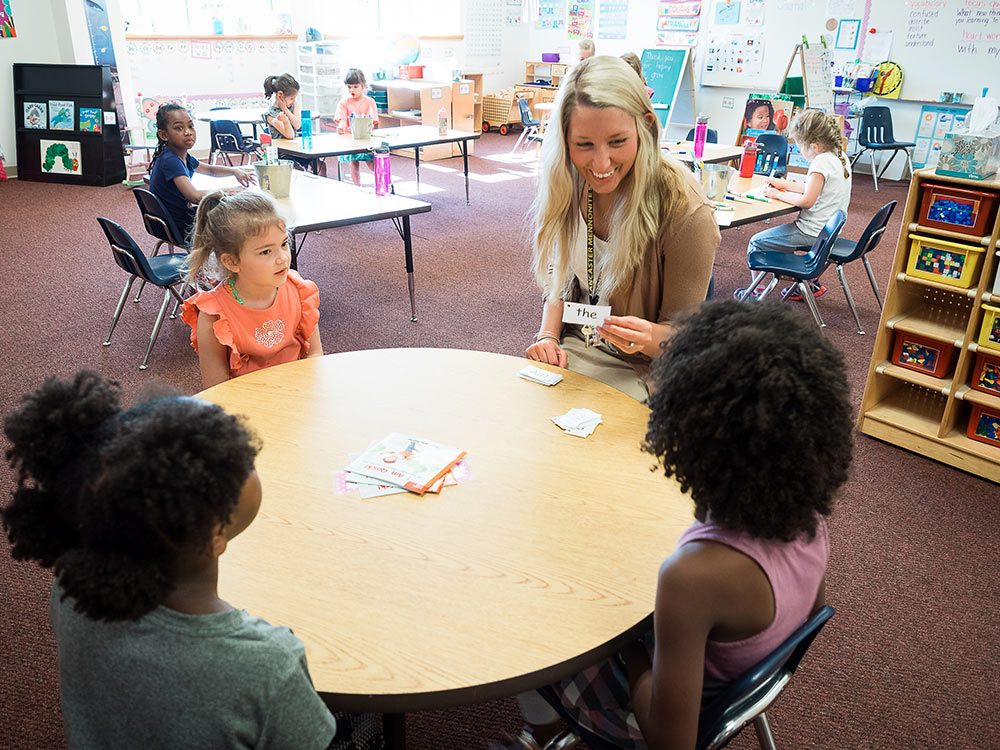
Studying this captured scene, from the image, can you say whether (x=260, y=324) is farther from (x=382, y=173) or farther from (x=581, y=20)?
(x=581, y=20)

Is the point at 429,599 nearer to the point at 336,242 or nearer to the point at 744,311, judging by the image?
the point at 744,311

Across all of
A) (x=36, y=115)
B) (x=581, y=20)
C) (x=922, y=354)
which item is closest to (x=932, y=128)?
(x=581, y=20)

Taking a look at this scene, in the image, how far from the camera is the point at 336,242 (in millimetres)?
5711

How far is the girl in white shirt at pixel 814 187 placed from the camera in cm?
386

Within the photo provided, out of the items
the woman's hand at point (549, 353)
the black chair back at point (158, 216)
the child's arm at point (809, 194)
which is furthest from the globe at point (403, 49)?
the woman's hand at point (549, 353)

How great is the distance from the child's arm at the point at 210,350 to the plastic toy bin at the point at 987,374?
2621mm

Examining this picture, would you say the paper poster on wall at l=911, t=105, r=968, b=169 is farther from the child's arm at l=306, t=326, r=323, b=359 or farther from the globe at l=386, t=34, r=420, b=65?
the child's arm at l=306, t=326, r=323, b=359

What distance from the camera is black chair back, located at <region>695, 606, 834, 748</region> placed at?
0.98 meters

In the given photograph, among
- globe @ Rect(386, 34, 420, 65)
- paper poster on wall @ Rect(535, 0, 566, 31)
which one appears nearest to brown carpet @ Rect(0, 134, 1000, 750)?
globe @ Rect(386, 34, 420, 65)

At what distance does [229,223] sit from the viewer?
202cm

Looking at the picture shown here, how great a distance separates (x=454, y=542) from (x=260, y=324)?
1115 mm

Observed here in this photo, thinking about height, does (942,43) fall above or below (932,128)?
above

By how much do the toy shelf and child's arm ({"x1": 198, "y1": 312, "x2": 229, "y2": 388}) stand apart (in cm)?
240

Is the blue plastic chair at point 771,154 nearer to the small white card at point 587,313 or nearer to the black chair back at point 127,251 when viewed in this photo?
the small white card at point 587,313
